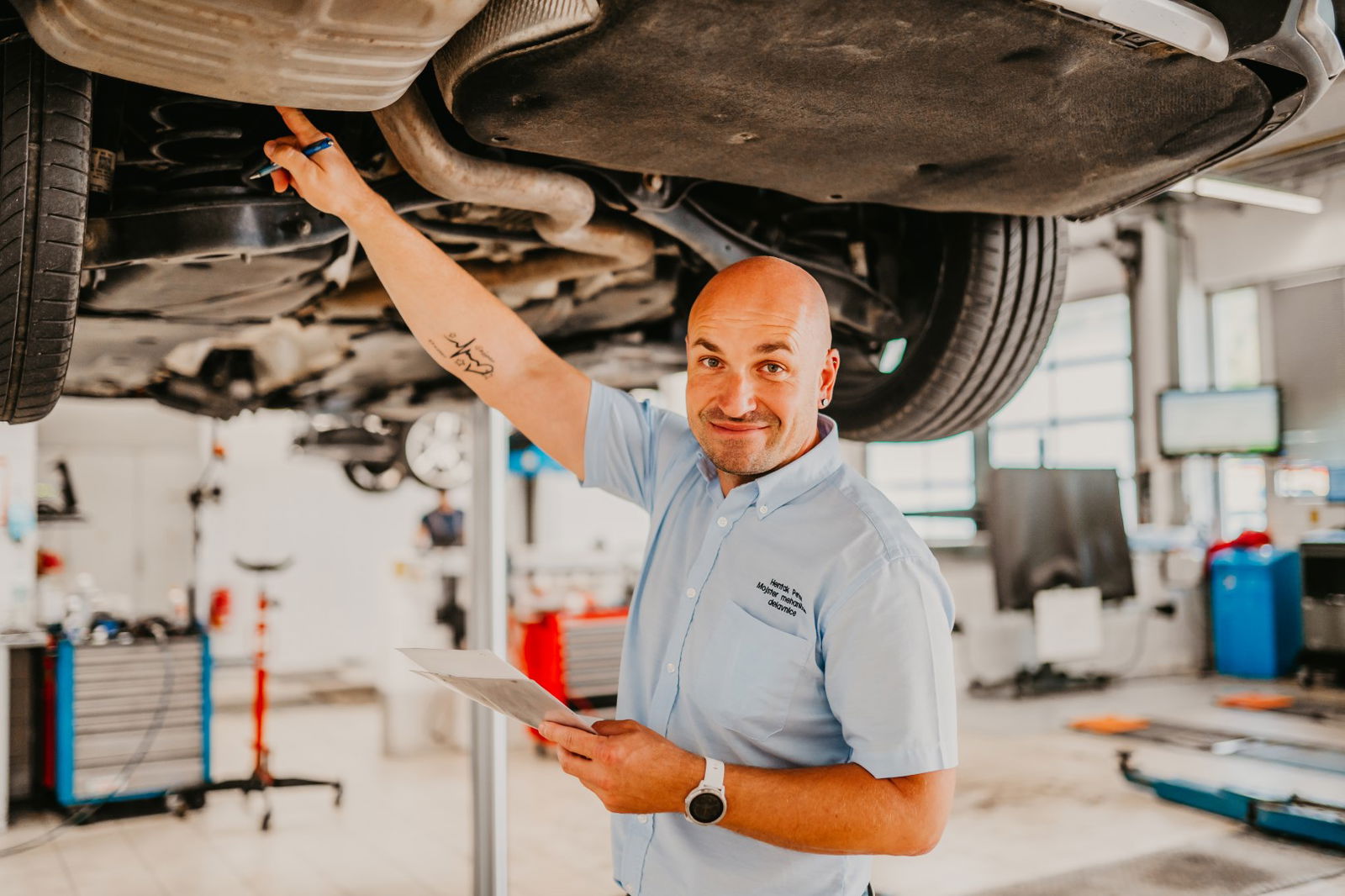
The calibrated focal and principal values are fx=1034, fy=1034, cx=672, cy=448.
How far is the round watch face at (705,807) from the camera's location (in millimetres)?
1086

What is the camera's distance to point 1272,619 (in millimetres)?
8086

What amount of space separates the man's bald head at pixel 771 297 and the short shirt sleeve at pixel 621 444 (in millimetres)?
239

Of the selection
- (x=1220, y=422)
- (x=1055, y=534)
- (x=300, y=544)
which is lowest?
(x=300, y=544)

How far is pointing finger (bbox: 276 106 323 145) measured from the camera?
4.22 feet

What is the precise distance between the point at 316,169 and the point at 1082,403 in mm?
10710

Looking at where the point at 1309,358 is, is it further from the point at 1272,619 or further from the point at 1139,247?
the point at 1272,619

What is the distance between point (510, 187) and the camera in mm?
1451

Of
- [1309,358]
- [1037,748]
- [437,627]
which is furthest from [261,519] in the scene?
[1309,358]

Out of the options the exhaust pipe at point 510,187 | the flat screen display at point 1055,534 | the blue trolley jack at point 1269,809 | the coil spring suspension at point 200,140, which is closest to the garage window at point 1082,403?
the flat screen display at point 1055,534

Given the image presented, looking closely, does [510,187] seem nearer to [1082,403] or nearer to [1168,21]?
[1168,21]

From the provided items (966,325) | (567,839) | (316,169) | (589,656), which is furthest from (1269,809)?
(316,169)

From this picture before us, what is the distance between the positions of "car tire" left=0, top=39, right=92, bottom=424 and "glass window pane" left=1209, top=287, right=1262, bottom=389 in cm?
1032

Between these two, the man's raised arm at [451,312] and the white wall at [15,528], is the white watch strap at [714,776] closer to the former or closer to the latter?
the man's raised arm at [451,312]

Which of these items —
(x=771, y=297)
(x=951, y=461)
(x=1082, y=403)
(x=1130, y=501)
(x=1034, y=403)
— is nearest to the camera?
(x=771, y=297)
